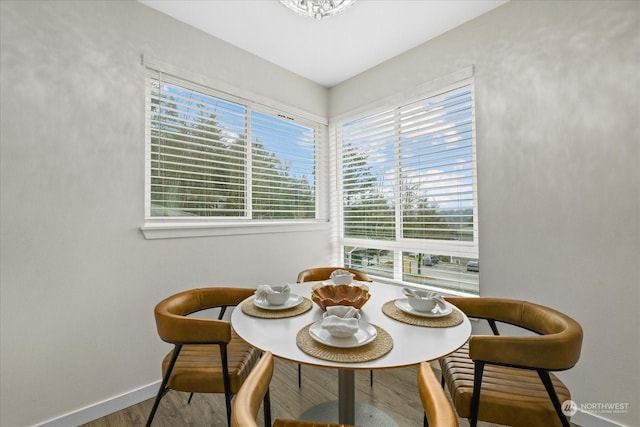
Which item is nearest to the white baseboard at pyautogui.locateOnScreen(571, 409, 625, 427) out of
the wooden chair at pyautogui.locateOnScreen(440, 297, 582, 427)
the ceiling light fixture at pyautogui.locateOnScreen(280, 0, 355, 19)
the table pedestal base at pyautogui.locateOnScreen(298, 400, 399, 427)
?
the wooden chair at pyautogui.locateOnScreen(440, 297, 582, 427)

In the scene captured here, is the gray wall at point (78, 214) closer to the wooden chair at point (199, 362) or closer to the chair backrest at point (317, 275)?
the wooden chair at point (199, 362)

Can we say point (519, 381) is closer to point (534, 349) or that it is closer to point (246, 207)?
point (534, 349)

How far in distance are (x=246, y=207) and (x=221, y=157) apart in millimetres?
473

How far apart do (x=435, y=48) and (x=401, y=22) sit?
39cm

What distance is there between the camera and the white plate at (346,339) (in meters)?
1.01

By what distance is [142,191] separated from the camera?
1920mm

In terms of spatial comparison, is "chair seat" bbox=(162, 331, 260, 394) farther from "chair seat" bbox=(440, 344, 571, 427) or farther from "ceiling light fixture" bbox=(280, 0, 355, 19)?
"ceiling light fixture" bbox=(280, 0, 355, 19)

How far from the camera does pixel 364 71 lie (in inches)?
114

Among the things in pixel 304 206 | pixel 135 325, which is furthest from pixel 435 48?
pixel 135 325

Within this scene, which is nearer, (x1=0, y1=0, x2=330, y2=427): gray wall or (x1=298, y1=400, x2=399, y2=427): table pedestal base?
(x1=0, y1=0, x2=330, y2=427): gray wall

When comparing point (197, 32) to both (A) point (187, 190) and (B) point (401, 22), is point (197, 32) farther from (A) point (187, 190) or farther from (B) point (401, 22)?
(B) point (401, 22)

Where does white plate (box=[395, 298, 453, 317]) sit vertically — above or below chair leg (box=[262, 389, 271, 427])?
above

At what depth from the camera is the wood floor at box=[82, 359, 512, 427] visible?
5.58 ft

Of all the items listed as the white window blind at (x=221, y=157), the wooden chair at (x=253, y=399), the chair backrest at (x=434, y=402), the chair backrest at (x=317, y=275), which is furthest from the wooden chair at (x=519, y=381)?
the white window blind at (x=221, y=157)
